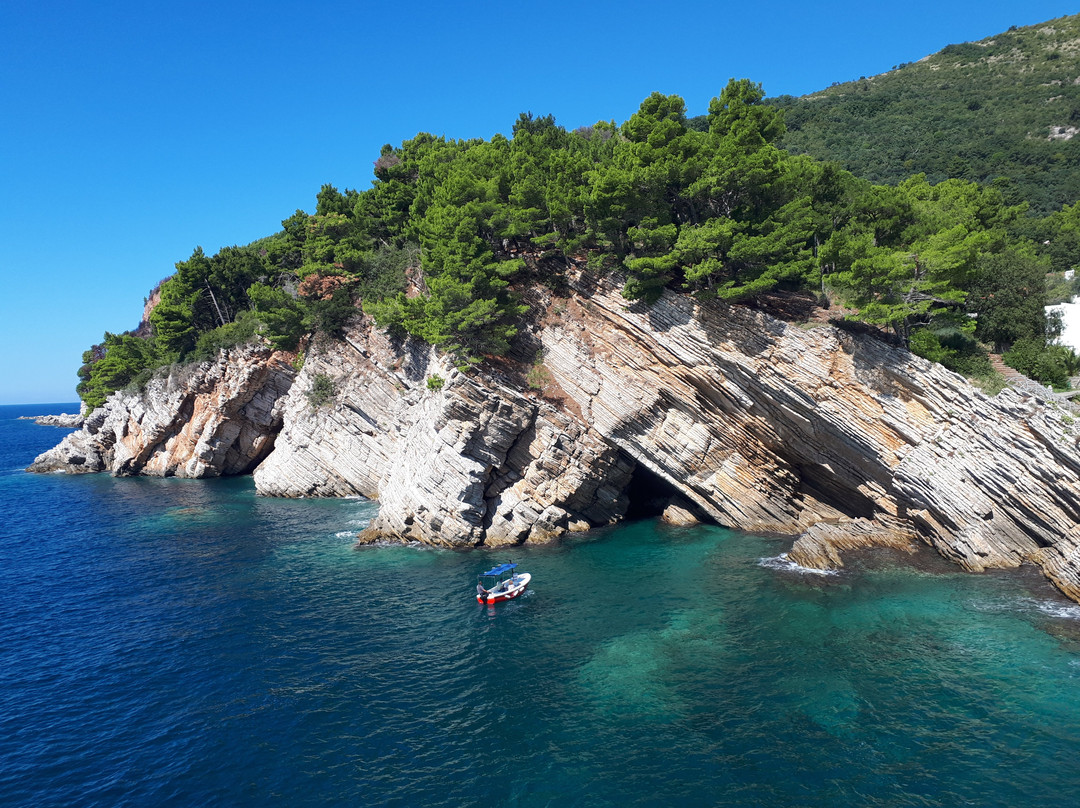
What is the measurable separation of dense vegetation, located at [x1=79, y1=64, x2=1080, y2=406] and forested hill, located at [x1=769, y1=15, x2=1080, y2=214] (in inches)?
1409

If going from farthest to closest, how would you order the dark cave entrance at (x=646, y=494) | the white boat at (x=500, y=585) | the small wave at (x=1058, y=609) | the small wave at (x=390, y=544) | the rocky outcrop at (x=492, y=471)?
1. the dark cave entrance at (x=646, y=494)
2. the small wave at (x=390, y=544)
3. the rocky outcrop at (x=492, y=471)
4. the white boat at (x=500, y=585)
5. the small wave at (x=1058, y=609)

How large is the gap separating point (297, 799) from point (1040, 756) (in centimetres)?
2189

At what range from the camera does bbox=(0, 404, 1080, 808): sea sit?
16672 mm

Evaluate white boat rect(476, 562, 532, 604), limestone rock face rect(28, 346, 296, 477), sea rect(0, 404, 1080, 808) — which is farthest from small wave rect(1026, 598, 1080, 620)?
limestone rock face rect(28, 346, 296, 477)

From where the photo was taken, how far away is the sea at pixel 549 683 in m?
16.7

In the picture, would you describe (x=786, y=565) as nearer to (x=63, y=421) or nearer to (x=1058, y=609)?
(x=1058, y=609)

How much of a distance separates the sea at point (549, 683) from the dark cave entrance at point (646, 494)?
26.9ft

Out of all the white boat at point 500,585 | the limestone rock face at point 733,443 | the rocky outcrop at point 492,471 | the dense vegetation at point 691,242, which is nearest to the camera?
the limestone rock face at point 733,443

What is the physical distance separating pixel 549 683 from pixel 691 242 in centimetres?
2566

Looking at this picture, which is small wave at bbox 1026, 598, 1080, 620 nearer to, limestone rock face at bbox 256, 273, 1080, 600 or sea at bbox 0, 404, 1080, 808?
sea at bbox 0, 404, 1080, 808

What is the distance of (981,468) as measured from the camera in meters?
28.1

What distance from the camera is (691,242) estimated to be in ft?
112

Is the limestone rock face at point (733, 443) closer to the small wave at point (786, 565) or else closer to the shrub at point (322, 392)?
the small wave at point (786, 565)

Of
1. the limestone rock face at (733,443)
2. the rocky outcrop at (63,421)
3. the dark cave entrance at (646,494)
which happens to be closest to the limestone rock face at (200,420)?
the limestone rock face at (733,443)
